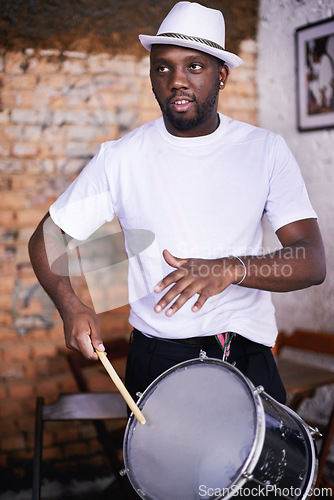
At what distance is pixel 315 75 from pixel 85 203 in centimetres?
164

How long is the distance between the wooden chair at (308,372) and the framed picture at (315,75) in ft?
3.53

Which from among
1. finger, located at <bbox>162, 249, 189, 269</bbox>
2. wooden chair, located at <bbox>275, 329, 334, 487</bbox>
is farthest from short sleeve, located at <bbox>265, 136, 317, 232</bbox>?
wooden chair, located at <bbox>275, 329, 334, 487</bbox>

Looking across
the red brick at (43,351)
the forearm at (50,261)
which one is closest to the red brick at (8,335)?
the red brick at (43,351)

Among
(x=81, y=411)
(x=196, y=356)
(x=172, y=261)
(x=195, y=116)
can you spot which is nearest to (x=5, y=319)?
(x=81, y=411)

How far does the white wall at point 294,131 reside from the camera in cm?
284

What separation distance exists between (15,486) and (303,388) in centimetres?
159

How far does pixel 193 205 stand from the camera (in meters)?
1.66

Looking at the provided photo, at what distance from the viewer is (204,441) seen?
1.30 meters

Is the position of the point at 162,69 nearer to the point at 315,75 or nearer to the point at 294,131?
the point at 315,75

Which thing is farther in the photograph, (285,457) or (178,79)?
(178,79)

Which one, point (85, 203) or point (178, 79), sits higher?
point (178, 79)

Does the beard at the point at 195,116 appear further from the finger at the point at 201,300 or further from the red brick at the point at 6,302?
the red brick at the point at 6,302

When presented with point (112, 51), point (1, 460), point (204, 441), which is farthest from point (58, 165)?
point (204, 441)

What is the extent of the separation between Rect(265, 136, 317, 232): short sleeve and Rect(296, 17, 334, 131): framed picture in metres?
1.18
